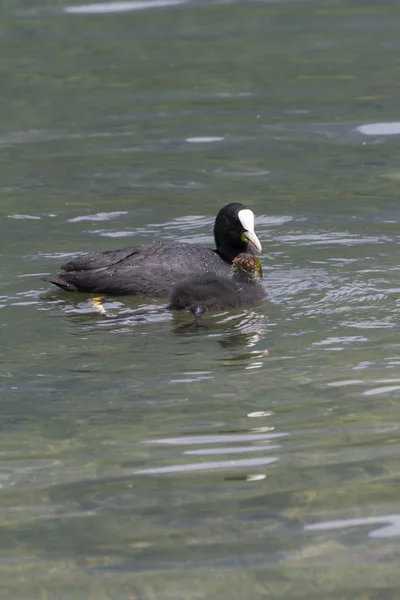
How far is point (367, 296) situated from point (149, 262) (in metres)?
1.33

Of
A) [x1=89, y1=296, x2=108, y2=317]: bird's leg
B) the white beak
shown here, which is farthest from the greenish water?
the white beak

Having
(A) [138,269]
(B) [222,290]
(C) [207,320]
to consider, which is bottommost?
(C) [207,320]

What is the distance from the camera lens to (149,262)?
7.72 meters

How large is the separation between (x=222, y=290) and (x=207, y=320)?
0.83 ft

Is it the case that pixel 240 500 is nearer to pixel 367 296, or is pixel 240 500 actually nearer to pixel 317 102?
pixel 367 296

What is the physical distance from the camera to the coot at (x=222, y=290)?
7352 mm

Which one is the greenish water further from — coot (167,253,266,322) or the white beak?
the white beak

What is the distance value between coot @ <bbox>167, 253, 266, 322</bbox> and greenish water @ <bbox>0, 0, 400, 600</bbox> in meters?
0.11

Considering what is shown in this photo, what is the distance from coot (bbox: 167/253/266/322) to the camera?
735 cm

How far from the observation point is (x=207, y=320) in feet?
24.2

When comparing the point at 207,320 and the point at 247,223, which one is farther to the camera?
the point at 247,223

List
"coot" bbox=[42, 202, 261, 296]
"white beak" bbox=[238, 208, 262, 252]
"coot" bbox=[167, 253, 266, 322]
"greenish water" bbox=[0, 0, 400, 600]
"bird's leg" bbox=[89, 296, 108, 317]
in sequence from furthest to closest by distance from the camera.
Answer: "white beak" bbox=[238, 208, 262, 252], "coot" bbox=[42, 202, 261, 296], "bird's leg" bbox=[89, 296, 108, 317], "coot" bbox=[167, 253, 266, 322], "greenish water" bbox=[0, 0, 400, 600]

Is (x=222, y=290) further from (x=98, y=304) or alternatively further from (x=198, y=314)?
(x=98, y=304)

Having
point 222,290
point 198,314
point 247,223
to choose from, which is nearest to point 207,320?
point 198,314
